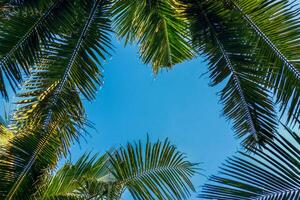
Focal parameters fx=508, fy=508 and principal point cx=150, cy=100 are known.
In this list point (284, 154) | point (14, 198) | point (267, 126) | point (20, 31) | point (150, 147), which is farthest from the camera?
point (20, 31)

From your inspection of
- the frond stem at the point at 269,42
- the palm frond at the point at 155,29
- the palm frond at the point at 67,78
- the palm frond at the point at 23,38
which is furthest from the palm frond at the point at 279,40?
the palm frond at the point at 23,38

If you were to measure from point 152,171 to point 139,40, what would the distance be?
2.42 m

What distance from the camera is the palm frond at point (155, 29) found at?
7.10m

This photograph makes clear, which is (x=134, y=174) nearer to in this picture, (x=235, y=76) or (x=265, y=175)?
(x=235, y=76)

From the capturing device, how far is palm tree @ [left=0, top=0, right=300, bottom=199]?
6.40 metres

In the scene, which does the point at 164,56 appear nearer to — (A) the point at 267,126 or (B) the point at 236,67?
A: (B) the point at 236,67

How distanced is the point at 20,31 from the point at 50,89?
2.93 feet

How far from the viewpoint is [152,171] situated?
19.1 feet

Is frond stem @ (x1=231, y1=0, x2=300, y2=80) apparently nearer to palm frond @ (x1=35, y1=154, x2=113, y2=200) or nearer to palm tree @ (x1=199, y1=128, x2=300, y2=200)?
palm frond @ (x1=35, y1=154, x2=113, y2=200)

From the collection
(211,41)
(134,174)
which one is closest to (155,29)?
(211,41)

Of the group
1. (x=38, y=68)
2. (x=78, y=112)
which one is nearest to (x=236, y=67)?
(x=78, y=112)

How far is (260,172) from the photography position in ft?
10.3

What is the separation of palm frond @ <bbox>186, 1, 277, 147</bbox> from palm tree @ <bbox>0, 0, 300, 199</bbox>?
0.04 feet

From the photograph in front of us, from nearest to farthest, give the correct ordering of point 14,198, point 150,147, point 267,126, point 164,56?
point 14,198 < point 150,147 < point 267,126 < point 164,56
